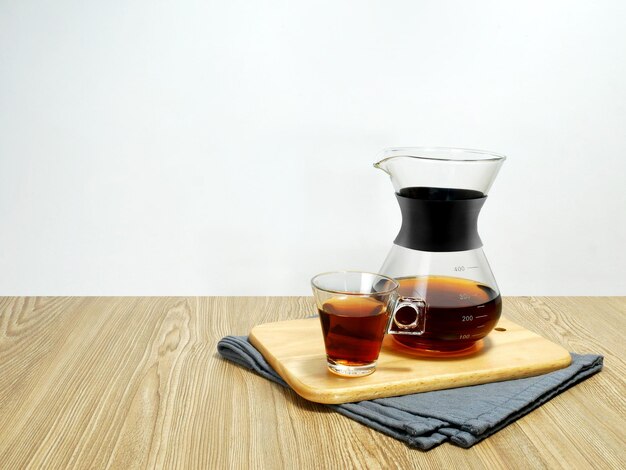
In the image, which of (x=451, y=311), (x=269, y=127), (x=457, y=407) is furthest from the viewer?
(x=269, y=127)

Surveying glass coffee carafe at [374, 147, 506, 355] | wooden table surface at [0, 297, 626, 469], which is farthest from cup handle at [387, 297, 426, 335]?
wooden table surface at [0, 297, 626, 469]

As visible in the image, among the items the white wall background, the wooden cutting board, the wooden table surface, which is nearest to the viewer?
the wooden table surface

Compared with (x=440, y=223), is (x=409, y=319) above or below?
below

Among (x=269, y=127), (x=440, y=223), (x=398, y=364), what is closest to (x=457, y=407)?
(x=398, y=364)

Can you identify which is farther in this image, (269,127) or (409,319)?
(269,127)

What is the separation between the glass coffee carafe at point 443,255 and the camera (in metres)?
0.90

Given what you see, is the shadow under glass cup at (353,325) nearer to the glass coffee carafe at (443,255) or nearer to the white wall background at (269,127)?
the glass coffee carafe at (443,255)

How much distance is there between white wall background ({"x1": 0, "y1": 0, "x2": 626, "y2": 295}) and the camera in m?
1.61

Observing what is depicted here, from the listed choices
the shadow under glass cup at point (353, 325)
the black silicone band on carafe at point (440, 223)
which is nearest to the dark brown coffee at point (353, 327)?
the shadow under glass cup at point (353, 325)

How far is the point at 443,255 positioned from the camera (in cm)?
93

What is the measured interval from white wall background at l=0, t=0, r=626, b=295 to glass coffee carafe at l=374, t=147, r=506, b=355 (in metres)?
0.73

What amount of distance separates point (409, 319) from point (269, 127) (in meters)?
0.86

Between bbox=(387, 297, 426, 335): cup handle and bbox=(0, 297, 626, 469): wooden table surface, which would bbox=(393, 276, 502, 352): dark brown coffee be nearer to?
bbox=(387, 297, 426, 335): cup handle

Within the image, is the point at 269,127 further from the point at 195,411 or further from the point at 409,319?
the point at 195,411
